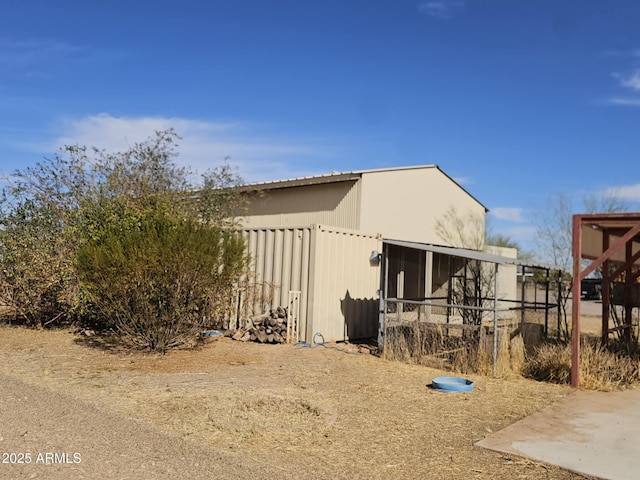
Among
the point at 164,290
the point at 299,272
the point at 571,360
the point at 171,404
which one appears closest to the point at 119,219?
the point at 164,290

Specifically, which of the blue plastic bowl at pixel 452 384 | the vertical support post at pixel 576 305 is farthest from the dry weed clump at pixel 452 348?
the blue plastic bowl at pixel 452 384

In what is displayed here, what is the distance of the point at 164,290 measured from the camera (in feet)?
33.0

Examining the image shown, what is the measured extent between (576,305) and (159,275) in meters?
6.76

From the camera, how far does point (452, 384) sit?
26.7ft

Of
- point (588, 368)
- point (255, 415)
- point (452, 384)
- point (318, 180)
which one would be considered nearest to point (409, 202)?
point (318, 180)

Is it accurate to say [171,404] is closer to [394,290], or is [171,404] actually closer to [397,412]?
[397,412]

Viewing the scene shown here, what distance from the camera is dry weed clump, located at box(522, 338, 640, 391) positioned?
8656 mm

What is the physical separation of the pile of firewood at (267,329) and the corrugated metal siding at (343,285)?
0.58 metres

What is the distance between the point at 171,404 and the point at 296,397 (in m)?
1.57

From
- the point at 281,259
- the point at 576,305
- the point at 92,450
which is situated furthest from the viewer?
the point at 281,259

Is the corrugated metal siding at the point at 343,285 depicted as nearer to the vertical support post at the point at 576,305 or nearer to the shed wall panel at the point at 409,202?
the shed wall panel at the point at 409,202

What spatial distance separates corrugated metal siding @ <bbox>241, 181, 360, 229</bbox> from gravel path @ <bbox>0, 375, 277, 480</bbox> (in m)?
8.29

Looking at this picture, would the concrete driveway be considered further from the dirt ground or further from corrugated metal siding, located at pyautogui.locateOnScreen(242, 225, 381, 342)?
corrugated metal siding, located at pyautogui.locateOnScreen(242, 225, 381, 342)

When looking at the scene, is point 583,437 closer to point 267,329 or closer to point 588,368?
point 588,368
